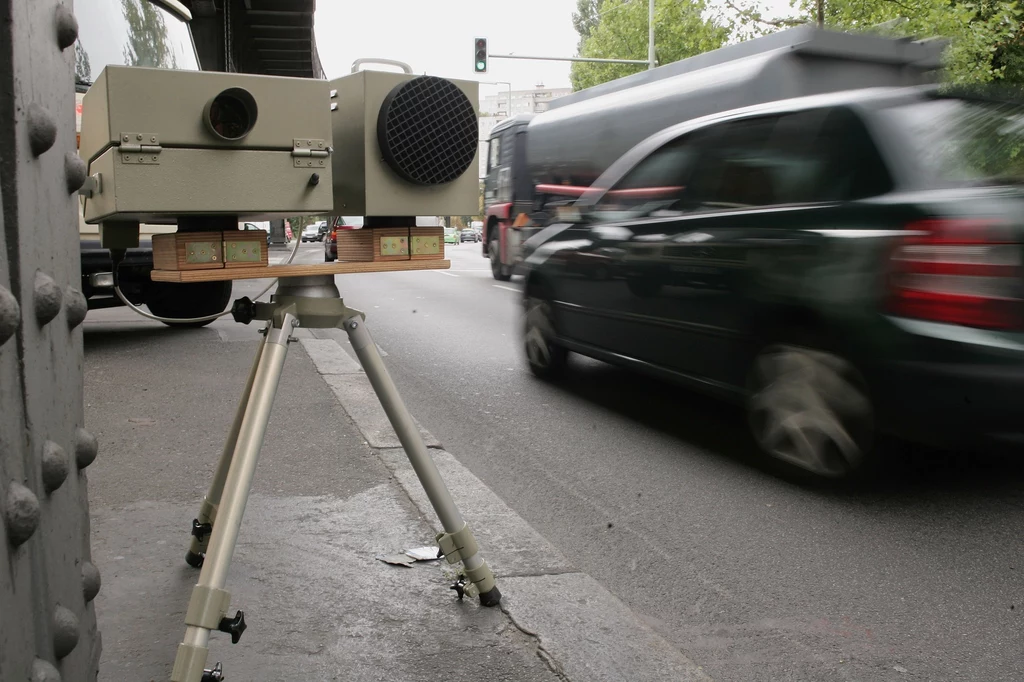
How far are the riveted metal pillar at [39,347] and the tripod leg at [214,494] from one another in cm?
120

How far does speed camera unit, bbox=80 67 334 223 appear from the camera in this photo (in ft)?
7.06

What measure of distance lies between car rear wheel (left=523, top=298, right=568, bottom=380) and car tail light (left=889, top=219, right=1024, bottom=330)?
3233 millimetres

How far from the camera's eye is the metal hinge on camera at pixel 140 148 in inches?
84.2

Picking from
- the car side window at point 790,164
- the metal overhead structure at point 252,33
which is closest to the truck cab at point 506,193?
the metal overhead structure at point 252,33

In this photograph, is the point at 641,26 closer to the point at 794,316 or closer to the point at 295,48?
the point at 295,48

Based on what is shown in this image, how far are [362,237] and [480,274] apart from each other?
59.9ft

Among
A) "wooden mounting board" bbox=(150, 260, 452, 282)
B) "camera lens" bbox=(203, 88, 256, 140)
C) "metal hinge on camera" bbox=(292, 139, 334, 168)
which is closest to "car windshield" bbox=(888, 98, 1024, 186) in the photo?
"wooden mounting board" bbox=(150, 260, 452, 282)

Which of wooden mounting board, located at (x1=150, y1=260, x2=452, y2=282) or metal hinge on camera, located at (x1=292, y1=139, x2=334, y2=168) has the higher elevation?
metal hinge on camera, located at (x1=292, y1=139, x2=334, y2=168)

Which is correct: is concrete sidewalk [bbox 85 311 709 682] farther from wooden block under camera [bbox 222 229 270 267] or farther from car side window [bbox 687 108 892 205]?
car side window [bbox 687 108 892 205]

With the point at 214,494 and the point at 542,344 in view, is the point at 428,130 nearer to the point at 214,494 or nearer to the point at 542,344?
the point at 214,494

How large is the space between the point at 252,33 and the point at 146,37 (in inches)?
689

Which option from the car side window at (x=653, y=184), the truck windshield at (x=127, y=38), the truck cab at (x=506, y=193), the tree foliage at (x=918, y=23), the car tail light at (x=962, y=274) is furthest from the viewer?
the truck cab at (x=506, y=193)

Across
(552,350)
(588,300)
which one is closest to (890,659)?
(588,300)

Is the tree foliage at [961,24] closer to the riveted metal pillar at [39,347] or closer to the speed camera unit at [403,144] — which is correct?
the speed camera unit at [403,144]
